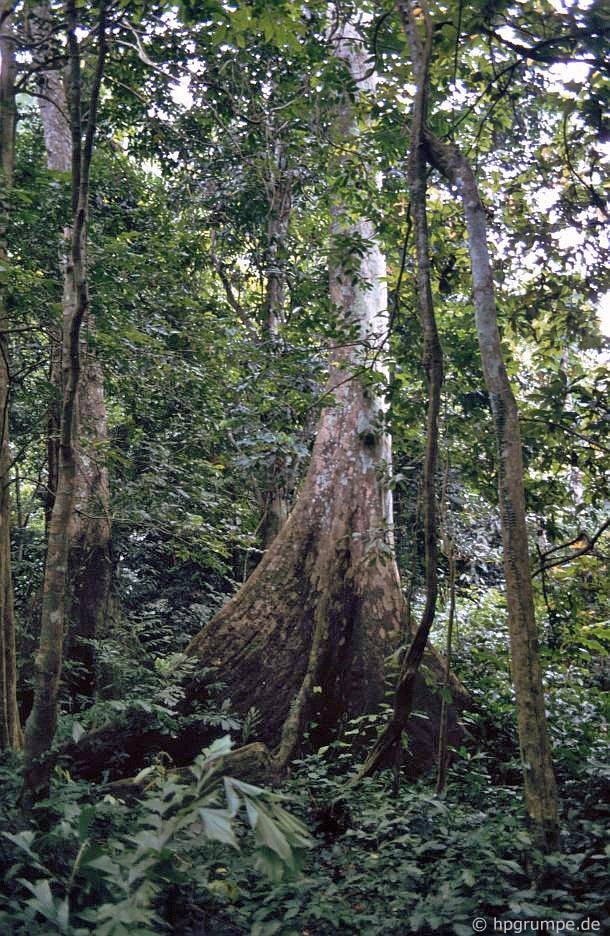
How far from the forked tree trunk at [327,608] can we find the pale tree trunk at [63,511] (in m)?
2.73

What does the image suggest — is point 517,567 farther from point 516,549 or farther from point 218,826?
point 218,826

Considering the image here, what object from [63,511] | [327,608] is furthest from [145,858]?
[327,608]

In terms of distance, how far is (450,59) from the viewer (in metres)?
4.68

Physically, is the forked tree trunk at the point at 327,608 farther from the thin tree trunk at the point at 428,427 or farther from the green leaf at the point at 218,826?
the green leaf at the point at 218,826

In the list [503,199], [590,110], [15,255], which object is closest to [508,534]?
[590,110]

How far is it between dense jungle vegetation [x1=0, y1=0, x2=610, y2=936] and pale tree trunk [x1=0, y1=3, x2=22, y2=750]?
3 cm

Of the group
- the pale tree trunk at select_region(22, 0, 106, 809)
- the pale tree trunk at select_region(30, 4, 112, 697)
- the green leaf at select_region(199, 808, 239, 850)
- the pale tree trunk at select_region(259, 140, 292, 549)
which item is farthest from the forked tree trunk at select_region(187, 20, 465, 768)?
the green leaf at select_region(199, 808, 239, 850)

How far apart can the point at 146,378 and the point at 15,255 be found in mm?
1533

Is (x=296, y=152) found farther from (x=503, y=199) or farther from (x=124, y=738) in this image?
(x=124, y=738)

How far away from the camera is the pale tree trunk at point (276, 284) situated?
790cm

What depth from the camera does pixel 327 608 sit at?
655 centimetres

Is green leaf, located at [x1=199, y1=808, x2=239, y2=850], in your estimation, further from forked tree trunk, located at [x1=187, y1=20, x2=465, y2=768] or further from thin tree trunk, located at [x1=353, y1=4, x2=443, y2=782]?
forked tree trunk, located at [x1=187, y1=20, x2=465, y2=768]

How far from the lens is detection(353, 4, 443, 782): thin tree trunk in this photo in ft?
11.5

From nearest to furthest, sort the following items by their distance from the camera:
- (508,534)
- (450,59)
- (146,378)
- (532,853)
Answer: (532,853), (508,534), (450,59), (146,378)
